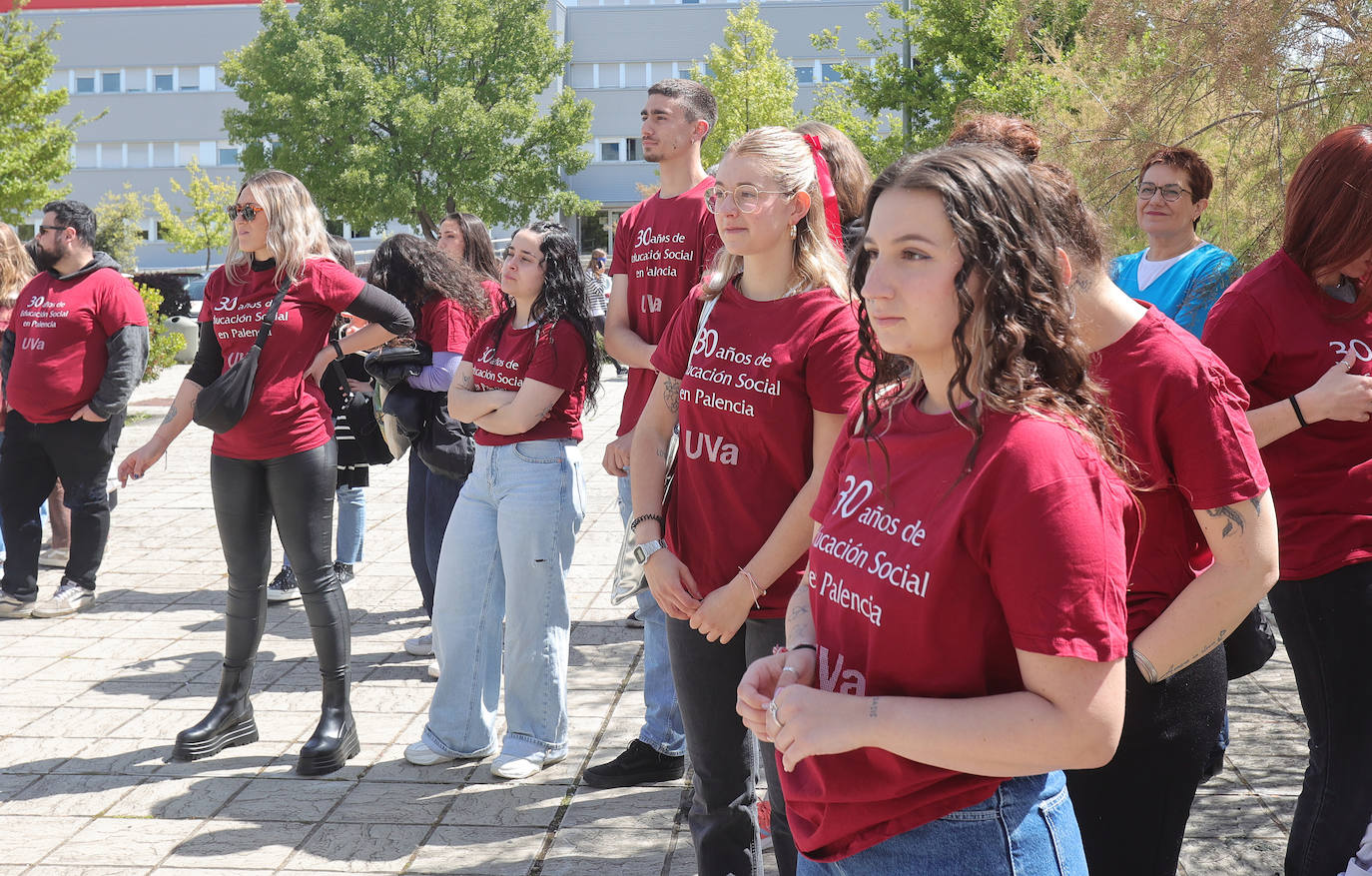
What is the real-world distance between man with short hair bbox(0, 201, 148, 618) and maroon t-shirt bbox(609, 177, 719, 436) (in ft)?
11.8

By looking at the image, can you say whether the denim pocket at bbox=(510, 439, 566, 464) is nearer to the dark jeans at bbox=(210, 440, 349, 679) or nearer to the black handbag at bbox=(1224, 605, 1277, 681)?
the dark jeans at bbox=(210, 440, 349, 679)

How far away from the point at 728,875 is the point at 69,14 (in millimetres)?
59645

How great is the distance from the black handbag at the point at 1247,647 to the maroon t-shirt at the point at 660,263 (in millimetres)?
2474

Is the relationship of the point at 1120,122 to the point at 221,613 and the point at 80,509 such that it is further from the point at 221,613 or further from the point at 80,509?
the point at 80,509

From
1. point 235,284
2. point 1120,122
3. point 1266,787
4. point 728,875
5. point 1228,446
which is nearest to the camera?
point 1228,446

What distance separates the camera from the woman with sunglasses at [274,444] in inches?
177

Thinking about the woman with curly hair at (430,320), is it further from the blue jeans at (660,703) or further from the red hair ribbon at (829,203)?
the red hair ribbon at (829,203)

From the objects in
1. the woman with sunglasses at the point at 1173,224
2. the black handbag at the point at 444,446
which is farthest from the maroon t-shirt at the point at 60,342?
the woman with sunglasses at the point at 1173,224

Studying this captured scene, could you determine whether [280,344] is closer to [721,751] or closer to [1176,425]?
[721,751]

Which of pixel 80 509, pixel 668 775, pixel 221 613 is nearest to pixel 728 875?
pixel 668 775

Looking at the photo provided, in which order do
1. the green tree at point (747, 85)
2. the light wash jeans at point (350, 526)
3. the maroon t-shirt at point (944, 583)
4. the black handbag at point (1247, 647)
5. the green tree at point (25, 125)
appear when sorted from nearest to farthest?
the maroon t-shirt at point (944, 583)
the black handbag at point (1247, 647)
the light wash jeans at point (350, 526)
the green tree at point (25, 125)
the green tree at point (747, 85)

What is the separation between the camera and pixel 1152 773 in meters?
2.27

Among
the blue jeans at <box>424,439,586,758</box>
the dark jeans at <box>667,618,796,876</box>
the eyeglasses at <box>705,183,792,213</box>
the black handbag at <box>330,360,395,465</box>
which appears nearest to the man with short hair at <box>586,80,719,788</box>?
the blue jeans at <box>424,439,586,758</box>

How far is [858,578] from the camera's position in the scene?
1.76 metres
